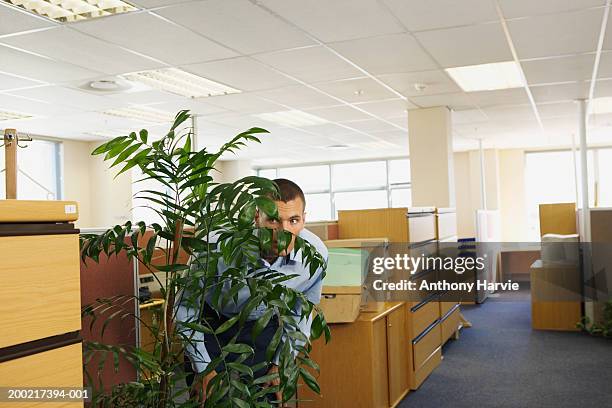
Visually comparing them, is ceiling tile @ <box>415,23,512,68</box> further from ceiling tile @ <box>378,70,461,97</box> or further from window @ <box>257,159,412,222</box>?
window @ <box>257,159,412,222</box>

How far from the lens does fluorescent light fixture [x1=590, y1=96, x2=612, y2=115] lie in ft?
22.6

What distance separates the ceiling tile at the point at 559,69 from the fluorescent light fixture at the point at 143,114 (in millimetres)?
3674

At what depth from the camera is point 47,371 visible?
108cm

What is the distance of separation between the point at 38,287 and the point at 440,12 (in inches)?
124

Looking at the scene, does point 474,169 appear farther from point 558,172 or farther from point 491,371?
point 491,371

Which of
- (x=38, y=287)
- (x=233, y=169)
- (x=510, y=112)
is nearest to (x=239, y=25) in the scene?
(x=38, y=287)

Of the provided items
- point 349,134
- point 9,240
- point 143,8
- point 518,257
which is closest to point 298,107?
point 349,134

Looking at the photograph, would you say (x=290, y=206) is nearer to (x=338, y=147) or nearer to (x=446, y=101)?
(x=446, y=101)

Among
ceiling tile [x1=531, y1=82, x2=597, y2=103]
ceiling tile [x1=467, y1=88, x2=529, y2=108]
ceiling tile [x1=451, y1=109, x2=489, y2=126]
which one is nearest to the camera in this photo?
ceiling tile [x1=531, y1=82, x2=597, y2=103]

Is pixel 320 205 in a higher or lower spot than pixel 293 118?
lower

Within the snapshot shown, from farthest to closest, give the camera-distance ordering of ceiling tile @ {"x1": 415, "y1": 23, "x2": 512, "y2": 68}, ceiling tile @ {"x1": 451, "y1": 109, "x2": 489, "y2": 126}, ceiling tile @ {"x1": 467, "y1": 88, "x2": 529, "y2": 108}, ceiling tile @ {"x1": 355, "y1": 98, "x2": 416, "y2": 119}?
ceiling tile @ {"x1": 451, "y1": 109, "x2": 489, "y2": 126} → ceiling tile @ {"x1": 355, "y1": 98, "x2": 416, "y2": 119} → ceiling tile @ {"x1": 467, "y1": 88, "x2": 529, "y2": 108} → ceiling tile @ {"x1": 415, "y1": 23, "x2": 512, "y2": 68}

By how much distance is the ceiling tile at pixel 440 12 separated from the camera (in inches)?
138

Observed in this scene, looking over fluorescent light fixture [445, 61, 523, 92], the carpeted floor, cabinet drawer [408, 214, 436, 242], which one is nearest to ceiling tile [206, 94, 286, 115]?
fluorescent light fixture [445, 61, 523, 92]

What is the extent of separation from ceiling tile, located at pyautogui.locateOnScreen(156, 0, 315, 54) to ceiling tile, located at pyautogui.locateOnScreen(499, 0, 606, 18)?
125 cm
